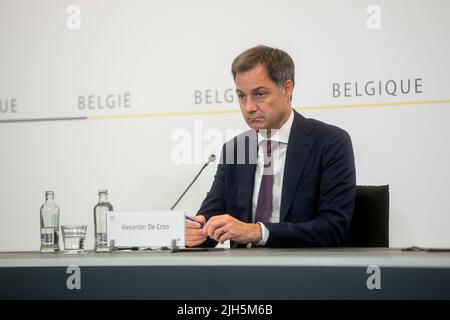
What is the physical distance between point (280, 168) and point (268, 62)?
44 centimetres

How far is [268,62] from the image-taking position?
278 centimetres

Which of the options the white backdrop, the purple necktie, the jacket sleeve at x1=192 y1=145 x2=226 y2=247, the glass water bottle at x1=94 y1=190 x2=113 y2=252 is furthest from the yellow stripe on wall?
the glass water bottle at x1=94 y1=190 x2=113 y2=252

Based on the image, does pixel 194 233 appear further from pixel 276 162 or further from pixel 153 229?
pixel 276 162

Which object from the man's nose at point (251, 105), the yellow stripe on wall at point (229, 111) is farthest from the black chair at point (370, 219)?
the yellow stripe on wall at point (229, 111)

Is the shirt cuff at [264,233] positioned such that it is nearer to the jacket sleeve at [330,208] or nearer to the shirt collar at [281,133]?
the jacket sleeve at [330,208]

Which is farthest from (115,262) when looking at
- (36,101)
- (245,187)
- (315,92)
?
(36,101)

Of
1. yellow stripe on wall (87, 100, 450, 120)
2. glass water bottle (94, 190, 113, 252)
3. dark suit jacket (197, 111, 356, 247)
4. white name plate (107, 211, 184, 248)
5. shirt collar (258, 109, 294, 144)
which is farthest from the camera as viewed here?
yellow stripe on wall (87, 100, 450, 120)

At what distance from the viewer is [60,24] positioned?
3680mm

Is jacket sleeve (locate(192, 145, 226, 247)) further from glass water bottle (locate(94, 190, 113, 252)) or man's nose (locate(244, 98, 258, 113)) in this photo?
glass water bottle (locate(94, 190, 113, 252))

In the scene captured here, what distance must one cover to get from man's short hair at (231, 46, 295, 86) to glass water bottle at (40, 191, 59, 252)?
0.93m

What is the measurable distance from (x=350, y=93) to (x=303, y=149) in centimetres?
73

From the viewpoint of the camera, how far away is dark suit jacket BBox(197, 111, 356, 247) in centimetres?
244

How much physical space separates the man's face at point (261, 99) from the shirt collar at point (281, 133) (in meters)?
0.02
